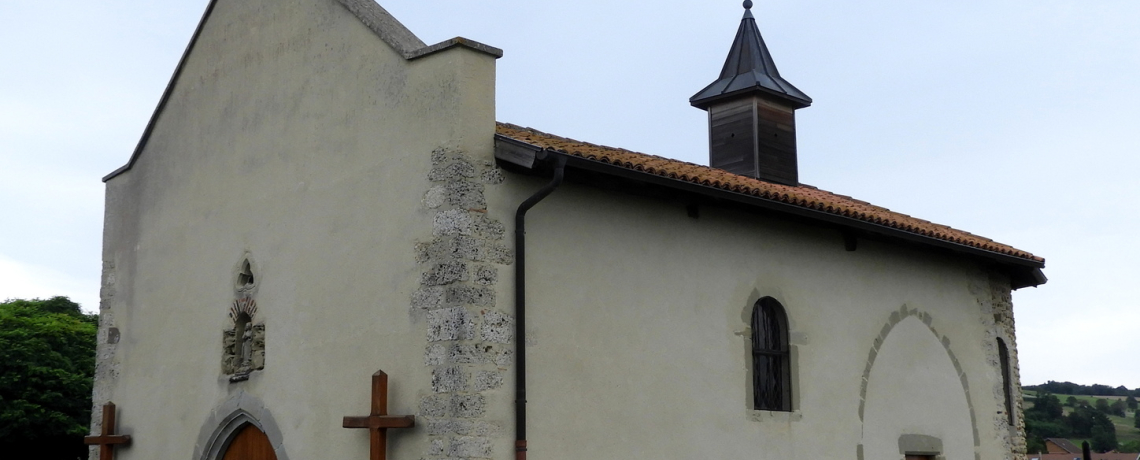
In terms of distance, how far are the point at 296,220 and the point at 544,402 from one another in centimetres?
296

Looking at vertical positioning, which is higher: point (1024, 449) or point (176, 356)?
point (176, 356)

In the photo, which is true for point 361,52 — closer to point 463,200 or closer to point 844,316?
point 463,200

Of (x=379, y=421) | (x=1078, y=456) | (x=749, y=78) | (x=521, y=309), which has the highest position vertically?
(x=749, y=78)

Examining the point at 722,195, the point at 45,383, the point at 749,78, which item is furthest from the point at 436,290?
the point at 45,383

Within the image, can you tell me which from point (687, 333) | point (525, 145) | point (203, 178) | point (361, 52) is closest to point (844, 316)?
point (687, 333)

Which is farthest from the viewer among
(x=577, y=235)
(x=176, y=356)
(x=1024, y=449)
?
(x=1024, y=449)

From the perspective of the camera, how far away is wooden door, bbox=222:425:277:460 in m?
10.2

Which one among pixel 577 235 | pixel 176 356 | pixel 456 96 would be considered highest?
pixel 456 96

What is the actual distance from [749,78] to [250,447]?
8.63 m

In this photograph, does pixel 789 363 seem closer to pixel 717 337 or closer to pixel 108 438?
pixel 717 337

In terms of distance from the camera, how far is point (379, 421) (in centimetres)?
873

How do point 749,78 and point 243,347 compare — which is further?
point 749,78

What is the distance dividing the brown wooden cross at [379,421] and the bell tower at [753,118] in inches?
312

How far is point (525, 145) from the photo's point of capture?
8773 millimetres
